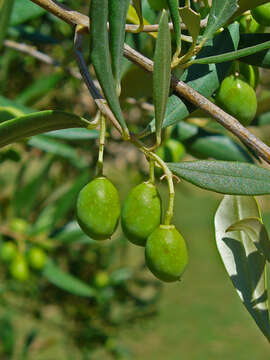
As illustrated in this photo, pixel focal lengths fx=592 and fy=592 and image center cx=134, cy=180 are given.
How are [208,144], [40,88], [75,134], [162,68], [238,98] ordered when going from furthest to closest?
[40,88]
[208,144]
[75,134]
[238,98]
[162,68]

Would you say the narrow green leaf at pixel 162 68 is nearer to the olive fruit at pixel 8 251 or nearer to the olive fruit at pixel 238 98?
the olive fruit at pixel 238 98

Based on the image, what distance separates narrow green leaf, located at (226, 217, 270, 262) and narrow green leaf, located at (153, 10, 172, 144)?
0.14m

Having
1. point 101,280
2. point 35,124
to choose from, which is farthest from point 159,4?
point 101,280

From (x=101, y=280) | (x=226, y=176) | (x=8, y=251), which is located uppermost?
(x=226, y=176)

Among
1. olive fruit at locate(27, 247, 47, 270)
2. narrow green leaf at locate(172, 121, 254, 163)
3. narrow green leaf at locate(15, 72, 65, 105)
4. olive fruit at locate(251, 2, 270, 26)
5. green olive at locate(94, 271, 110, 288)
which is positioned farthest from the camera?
green olive at locate(94, 271, 110, 288)

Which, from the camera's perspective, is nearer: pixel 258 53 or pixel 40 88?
pixel 258 53

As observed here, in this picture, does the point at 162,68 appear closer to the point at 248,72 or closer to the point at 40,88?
the point at 248,72

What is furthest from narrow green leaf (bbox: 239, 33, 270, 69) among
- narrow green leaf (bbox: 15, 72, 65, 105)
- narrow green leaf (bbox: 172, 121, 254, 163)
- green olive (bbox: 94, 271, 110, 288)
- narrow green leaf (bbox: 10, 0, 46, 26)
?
green olive (bbox: 94, 271, 110, 288)

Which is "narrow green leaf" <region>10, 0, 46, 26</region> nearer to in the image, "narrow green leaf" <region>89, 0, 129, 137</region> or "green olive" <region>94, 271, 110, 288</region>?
"narrow green leaf" <region>89, 0, 129, 137</region>

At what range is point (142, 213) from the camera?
0.58m

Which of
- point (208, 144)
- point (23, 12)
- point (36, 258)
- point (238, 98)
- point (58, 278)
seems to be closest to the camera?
point (238, 98)

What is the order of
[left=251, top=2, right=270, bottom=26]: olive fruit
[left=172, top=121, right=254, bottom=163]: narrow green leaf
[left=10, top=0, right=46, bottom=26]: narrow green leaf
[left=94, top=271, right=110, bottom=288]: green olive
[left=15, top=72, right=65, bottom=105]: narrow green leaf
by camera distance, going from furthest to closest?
[left=94, top=271, right=110, bottom=288]: green olive
[left=15, top=72, right=65, bottom=105]: narrow green leaf
[left=10, top=0, right=46, bottom=26]: narrow green leaf
[left=172, top=121, right=254, bottom=163]: narrow green leaf
[left=251, top=2, right=270, bottom=26]: olive fruit

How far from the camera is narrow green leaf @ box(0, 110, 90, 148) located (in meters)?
0.56

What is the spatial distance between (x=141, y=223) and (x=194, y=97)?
14cm
